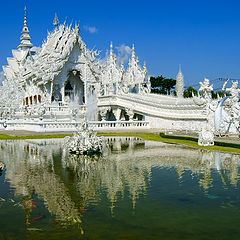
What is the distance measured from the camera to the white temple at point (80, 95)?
110 ft

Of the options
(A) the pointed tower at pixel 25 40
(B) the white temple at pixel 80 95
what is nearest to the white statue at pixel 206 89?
(B) the white temple at pixel 80 95

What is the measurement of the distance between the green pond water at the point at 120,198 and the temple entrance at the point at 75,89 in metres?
34.2

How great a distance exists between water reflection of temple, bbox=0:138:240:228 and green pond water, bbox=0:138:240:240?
0.02m

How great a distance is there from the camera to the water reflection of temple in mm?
9188

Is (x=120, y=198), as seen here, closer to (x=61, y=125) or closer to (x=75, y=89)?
(x=61, y=125)

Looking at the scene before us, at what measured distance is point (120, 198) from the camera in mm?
9117

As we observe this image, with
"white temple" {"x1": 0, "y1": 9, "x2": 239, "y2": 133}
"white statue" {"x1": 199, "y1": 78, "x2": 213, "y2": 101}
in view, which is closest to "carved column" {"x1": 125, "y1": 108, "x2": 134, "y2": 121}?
"white temple" {"x1": 0, "y1": 9, "x2": 239, "y2": 133}

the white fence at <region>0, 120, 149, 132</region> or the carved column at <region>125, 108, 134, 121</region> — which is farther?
the carved column at <region>125, 108, 134, 121</region>

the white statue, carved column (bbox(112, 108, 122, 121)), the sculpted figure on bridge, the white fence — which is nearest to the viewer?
the sculpted figure on bridge

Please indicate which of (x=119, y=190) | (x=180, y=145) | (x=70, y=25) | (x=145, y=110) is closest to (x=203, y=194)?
(x=119, y=190)

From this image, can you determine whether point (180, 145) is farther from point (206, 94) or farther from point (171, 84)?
point (171, 84)

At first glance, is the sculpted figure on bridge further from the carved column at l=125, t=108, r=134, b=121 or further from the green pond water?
the carved column at l=125, t=108, r=134, b=121

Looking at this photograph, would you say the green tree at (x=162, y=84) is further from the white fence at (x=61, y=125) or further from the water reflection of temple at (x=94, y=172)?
the water reflection of temple at (x=94, y=172)

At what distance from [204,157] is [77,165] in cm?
478
